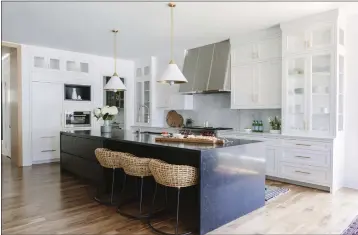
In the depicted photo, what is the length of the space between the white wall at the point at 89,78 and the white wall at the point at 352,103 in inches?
209

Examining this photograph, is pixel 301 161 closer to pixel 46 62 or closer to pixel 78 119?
pixel 78 119

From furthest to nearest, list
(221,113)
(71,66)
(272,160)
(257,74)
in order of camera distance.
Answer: (71,66)
(221,113)
(257,74)
(272,160)

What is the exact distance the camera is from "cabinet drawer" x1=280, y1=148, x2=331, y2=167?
407 centimetres

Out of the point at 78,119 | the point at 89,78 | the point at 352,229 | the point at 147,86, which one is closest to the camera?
the point at 352,229

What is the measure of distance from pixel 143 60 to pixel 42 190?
14.4 feet

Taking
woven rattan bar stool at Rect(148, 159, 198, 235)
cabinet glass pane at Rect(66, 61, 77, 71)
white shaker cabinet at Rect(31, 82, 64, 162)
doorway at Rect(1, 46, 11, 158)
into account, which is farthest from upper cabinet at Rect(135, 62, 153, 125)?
woven rattan bar stool at Rect(148, 159, 198, 235)

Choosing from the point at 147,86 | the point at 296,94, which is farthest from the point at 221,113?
the point at 147,86

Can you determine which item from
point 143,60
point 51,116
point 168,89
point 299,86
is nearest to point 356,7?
point 299,86

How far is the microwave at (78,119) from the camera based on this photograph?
262 inches

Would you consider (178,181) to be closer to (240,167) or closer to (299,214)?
(240,167)

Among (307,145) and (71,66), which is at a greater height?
(71,66)

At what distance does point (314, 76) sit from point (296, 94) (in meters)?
0.40

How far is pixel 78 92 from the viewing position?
687 centimetres

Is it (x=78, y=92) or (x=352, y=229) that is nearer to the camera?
(x=352, y=229)
